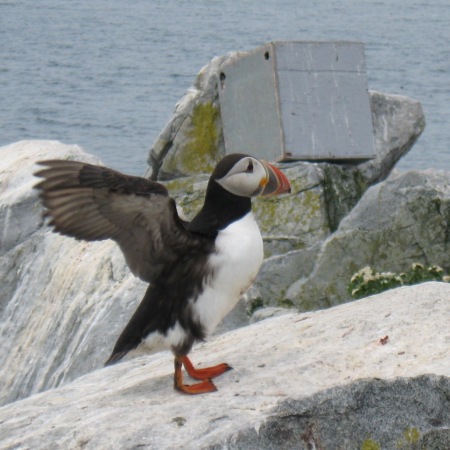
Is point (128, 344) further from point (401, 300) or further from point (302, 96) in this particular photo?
point (302, 96)

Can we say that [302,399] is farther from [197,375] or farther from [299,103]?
[299,103]

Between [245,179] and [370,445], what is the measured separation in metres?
1.52

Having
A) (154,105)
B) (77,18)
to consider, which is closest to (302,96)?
(154,105)

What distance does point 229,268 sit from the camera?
602 cm

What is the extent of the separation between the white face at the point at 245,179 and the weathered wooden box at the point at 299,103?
545cm

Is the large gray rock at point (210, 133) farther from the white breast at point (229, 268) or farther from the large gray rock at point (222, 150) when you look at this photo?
the white breast at point (229, 268)

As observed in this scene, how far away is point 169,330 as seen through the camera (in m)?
6.23

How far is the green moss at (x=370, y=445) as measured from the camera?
5234mm

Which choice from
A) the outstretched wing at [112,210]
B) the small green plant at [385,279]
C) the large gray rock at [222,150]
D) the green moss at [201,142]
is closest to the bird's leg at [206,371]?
the outstretched wing at [112,210]

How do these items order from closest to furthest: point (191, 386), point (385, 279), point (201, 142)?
point (191, 386) → point (385, 279) → point (201, 142)

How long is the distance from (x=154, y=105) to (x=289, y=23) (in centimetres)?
1211

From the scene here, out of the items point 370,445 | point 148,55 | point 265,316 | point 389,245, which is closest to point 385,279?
point 389,245

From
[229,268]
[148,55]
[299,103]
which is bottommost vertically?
[148,55]

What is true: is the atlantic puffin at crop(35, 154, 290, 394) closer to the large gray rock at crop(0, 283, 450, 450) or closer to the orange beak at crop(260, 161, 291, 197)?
the orange beak at crop(260, 161, 291, 197)
